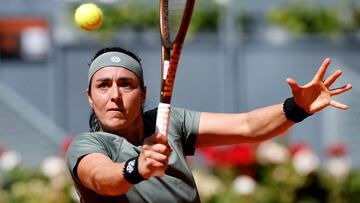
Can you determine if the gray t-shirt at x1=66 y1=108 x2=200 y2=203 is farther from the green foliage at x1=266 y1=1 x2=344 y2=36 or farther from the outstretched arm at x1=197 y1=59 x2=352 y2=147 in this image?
the green foliage at x1=266 y1=1 x2=344 y2=36

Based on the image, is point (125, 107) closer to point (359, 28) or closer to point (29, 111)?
point (29, 111)

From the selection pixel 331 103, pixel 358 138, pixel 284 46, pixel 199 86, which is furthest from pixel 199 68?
pixel 331 103

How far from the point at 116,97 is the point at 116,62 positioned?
0.23 m

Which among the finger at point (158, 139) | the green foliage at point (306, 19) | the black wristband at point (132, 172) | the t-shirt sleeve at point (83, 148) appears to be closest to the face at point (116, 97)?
the t-shirt sleeve at point (83, 148)

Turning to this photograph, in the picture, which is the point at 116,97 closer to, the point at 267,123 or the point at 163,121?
the point at 163,121

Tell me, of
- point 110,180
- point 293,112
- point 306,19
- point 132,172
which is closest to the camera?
point 132,172

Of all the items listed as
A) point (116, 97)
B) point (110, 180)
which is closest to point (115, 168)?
point (110, 180)

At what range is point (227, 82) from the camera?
46.5 ft

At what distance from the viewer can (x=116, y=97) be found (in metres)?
4.82

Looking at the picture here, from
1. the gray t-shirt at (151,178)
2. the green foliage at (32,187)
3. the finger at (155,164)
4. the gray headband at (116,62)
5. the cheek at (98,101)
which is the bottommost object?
the green foliage at (32,187)

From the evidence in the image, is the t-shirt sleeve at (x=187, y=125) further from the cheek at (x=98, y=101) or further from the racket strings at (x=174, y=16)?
the racket strings at (x=174, y=16)

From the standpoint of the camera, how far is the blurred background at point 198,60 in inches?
545

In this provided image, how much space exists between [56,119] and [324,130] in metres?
3.52

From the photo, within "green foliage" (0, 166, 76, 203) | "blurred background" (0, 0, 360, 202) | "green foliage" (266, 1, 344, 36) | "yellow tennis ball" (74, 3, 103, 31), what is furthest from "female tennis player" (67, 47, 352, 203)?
"green foliage" (266, 1, 344, 36)
